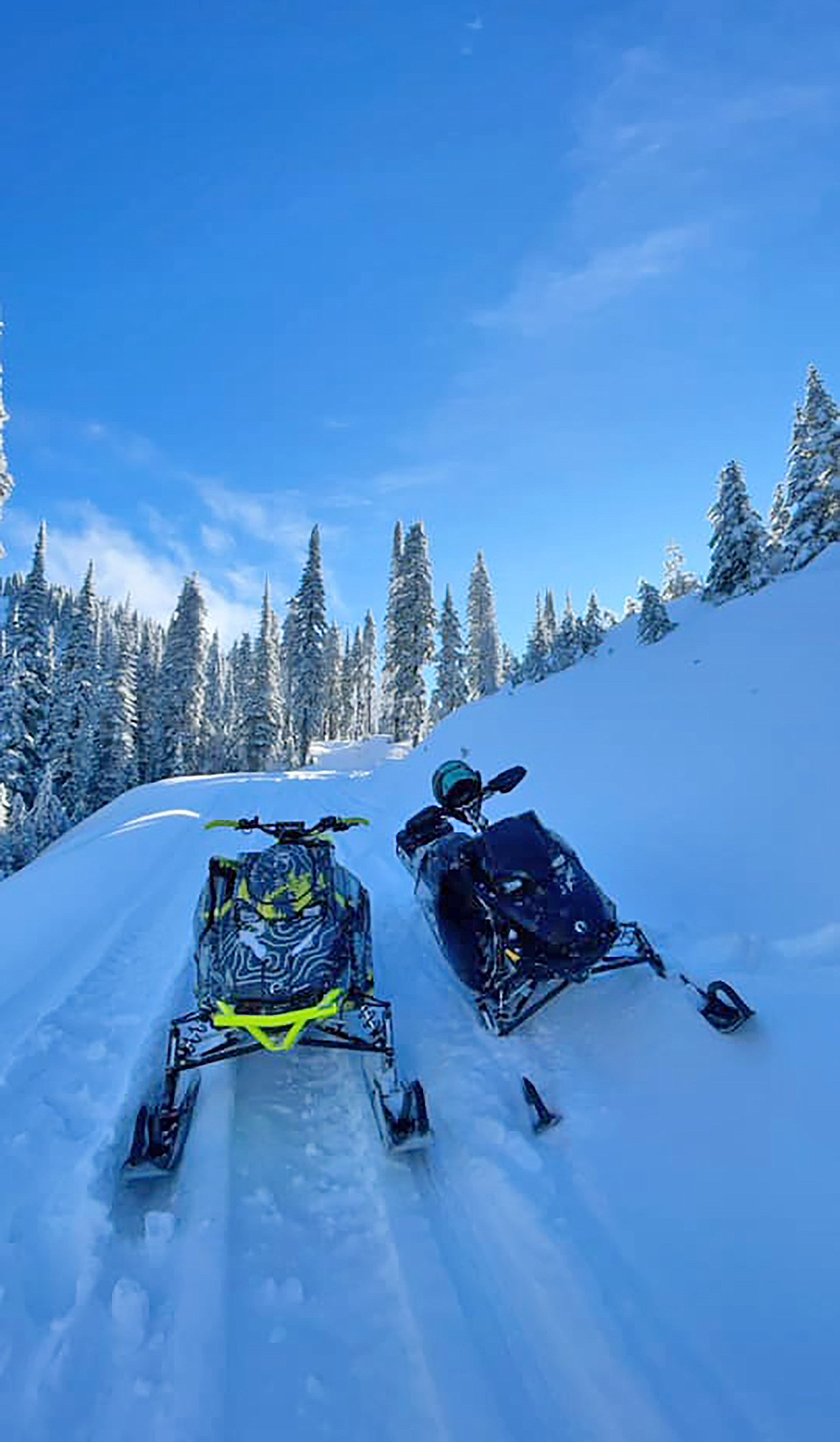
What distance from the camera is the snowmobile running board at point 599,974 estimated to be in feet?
12.1

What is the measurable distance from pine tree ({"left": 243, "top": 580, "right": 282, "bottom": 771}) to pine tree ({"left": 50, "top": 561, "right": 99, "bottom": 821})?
34.7 ft

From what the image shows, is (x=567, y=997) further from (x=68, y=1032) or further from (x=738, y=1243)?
(x=68, y=1032)

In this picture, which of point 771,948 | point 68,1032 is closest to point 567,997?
point 771,948

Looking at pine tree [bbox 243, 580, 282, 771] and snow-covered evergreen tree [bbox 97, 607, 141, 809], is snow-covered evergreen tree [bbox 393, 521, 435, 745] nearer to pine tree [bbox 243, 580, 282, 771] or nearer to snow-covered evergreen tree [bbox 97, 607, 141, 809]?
pine tree [bbox 243, 580, 282, 771]

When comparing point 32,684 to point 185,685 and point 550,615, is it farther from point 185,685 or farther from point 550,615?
point 550,615

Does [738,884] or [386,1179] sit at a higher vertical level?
[738,884]

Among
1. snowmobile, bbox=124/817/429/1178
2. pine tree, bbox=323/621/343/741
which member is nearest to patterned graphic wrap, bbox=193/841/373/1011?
snowmobile, bbox=124/817/429/1178

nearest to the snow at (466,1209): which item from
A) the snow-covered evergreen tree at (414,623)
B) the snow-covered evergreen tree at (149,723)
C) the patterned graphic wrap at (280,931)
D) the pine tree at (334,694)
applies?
the patterned graphic wrap at (280,931)

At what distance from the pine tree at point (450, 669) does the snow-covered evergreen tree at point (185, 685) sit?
18942 millimetres

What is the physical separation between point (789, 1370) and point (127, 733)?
44825 mm

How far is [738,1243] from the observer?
2523 mm

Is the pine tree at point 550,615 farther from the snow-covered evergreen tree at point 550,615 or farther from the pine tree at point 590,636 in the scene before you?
the pine tree at point 590,636

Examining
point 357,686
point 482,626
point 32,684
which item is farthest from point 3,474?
point 357,686

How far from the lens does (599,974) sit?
15.7 feet
